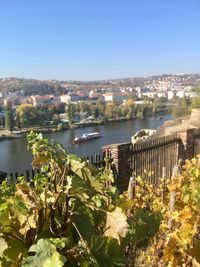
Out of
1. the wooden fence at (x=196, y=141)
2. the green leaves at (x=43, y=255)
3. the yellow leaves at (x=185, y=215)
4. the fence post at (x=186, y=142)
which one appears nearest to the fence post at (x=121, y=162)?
the fence post at (x=186, y=142)

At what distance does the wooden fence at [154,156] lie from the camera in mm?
7328

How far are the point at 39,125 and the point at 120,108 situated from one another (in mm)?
32189

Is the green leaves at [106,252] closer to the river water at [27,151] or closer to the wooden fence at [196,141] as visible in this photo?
the wooden fence at [196,141]

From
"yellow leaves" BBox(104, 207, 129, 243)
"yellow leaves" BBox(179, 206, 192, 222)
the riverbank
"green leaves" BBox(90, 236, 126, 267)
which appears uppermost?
"yellow leaves" BBox(104, 207, 129, 243)

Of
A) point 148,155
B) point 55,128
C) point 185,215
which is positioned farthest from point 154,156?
point 55,128

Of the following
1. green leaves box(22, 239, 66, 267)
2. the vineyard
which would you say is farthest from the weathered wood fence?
green leaves box(22, 239, 66, 267)

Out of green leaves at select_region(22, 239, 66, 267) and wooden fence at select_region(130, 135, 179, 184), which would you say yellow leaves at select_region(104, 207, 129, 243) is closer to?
green leaves at select_region(22, 239, 66, 267)

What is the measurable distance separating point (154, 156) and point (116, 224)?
7066mm

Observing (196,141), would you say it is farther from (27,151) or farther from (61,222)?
(27,151)

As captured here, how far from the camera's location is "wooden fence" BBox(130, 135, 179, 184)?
733 cm

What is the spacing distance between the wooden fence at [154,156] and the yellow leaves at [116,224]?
5759 millimetres

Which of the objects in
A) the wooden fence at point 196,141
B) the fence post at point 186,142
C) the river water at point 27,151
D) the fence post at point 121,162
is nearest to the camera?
the fence post at point 121,162

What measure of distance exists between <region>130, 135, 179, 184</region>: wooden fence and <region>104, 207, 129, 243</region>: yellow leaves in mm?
5759

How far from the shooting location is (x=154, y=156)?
7.97m
